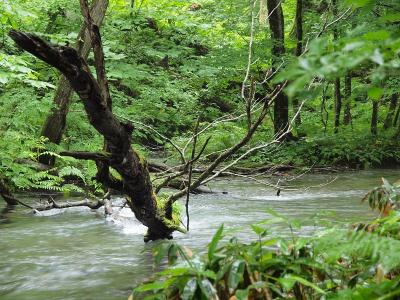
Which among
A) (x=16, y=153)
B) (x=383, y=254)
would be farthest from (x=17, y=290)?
(x=16, y=153)

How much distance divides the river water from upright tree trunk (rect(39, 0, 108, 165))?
6.78 ft

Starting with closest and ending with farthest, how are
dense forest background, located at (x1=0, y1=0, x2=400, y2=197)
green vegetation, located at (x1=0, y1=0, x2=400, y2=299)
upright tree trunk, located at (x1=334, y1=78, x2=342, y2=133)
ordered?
green vegetation, located at (x1=0, y1=0, x2=400, y2=299) → dense forest background, located at (x1=0, y1=0, x2=400, y2=197) → upright tree trunk, located at (x1=334, y1=78, x2=342, y2=133)

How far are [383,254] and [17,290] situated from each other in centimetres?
314

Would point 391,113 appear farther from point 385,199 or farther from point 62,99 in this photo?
point 385,199

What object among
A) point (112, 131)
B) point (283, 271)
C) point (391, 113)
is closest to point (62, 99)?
point (112, 131)

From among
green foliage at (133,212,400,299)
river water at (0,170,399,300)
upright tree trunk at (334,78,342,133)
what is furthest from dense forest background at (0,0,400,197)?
green foliage at (133,212,400,299)

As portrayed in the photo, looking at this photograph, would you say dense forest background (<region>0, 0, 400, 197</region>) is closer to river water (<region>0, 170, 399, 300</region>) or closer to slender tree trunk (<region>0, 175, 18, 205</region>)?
slender tree trunk (<region>0, 175, 18, 205</region>)

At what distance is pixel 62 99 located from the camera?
9.78 m

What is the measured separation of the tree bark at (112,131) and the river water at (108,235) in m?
0.38

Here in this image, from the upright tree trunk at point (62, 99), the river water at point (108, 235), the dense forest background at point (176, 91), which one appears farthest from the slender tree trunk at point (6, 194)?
the upright tree trunk at point (62, 99)

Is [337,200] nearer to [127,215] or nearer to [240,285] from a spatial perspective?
[127,215]

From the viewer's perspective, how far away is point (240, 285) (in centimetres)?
227

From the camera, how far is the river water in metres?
4.02

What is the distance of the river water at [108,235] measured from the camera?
4.02 meters
